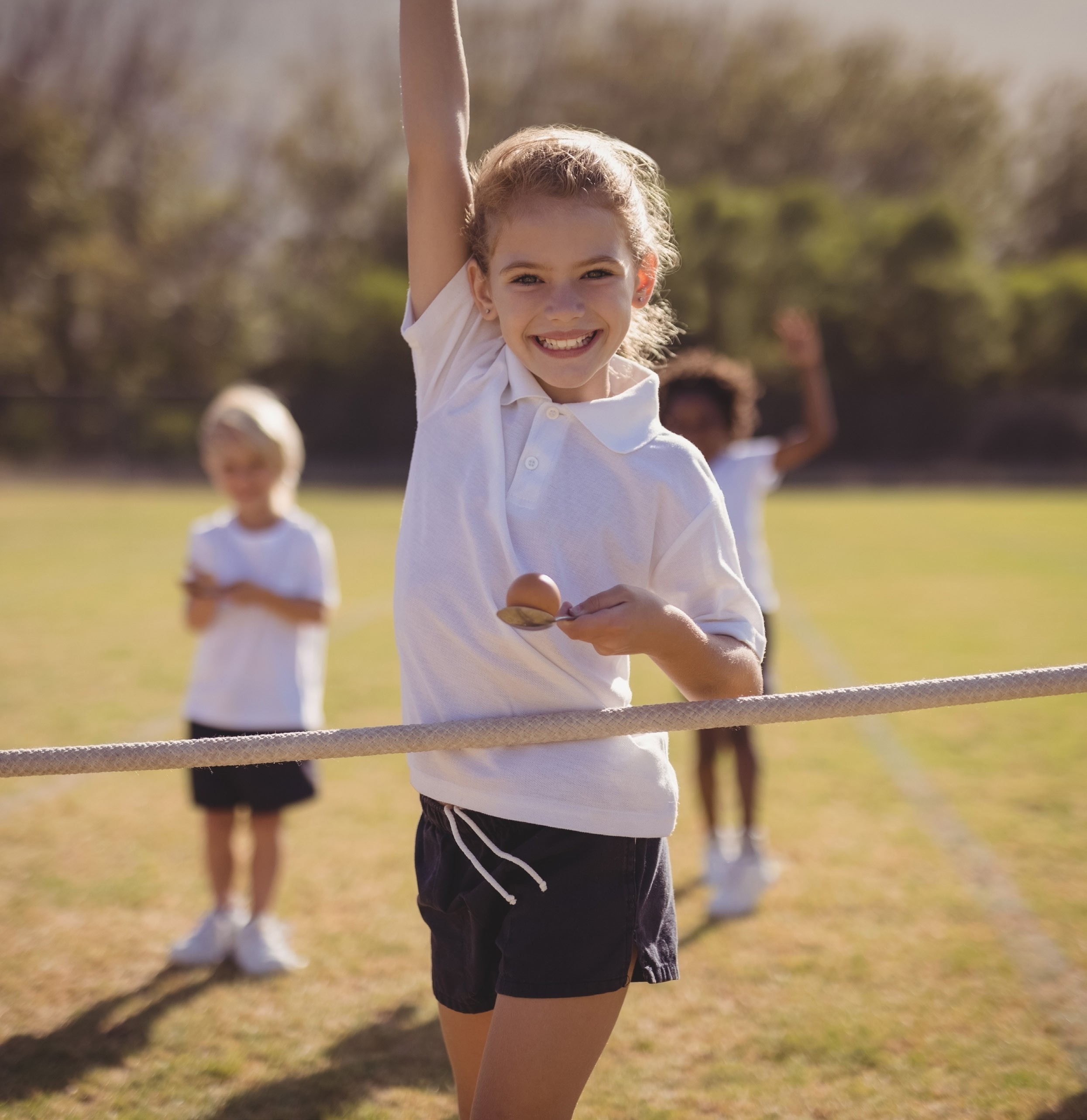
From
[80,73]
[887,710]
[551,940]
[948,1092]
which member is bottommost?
[948,1092]

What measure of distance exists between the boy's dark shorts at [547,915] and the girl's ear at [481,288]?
2.65 ft

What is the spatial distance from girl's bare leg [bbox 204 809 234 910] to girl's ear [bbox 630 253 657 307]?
94.1 inches

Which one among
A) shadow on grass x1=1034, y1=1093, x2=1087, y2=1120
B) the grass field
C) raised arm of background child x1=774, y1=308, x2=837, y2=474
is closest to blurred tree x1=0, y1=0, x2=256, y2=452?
the grass field

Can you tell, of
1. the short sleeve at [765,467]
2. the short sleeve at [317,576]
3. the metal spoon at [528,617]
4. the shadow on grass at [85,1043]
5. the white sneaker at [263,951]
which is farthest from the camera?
the short sleeve at [765,467]

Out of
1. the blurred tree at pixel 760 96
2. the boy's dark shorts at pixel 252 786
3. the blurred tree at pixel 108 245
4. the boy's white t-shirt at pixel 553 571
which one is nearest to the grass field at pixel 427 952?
the boy's dark shorts at pixel 252 786

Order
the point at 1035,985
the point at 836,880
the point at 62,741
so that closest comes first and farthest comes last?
the point at 1035,985
the point at 836,880
the point at 62,741

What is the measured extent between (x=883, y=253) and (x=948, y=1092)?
3900 centimetres

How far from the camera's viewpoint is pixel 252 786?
11.7 ft

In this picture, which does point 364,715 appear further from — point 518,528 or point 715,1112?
point 518,528

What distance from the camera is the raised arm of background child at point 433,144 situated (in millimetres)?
1933

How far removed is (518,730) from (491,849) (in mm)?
256

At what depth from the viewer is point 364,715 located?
6.88 metres

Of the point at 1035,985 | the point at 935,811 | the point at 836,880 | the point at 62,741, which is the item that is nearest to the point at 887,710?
the point at 1035,985

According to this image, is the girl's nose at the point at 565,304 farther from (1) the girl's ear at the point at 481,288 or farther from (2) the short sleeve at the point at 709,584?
(2) the short sleeve at the point at 709,584
